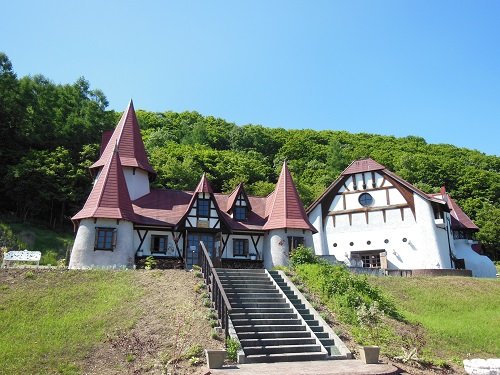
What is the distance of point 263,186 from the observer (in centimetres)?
4628

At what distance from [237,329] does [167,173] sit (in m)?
33.0

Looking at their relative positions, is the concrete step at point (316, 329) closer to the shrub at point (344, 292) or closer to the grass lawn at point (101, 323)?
the shrub at point (344, 292)

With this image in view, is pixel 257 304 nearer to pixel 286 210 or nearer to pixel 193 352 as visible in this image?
pixel 193 352

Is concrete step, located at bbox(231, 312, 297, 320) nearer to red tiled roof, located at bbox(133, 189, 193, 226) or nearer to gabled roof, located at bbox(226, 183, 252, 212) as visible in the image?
red tiled roof, located at bbox(133, 189, 193, 226)

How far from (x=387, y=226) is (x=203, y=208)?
1521cm

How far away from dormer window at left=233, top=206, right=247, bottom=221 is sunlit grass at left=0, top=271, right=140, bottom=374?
9869mm

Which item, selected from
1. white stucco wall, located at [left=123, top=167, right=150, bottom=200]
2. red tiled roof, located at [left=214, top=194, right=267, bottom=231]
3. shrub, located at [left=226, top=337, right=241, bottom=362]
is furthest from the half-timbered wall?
shrub, located at [left=226, top=337, right=241, bottom=362]

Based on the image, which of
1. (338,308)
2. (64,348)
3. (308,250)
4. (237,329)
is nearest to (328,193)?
(308,250)

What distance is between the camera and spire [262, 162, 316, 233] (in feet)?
83.0

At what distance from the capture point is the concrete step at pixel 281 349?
469 inches

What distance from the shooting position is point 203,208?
81.4 feet

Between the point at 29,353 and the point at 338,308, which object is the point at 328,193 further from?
the point at 29,353

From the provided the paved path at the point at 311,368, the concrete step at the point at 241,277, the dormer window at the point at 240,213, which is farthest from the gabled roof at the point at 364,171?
the paved path at the point at 311,368

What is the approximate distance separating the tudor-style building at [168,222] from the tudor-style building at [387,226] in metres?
6.35
